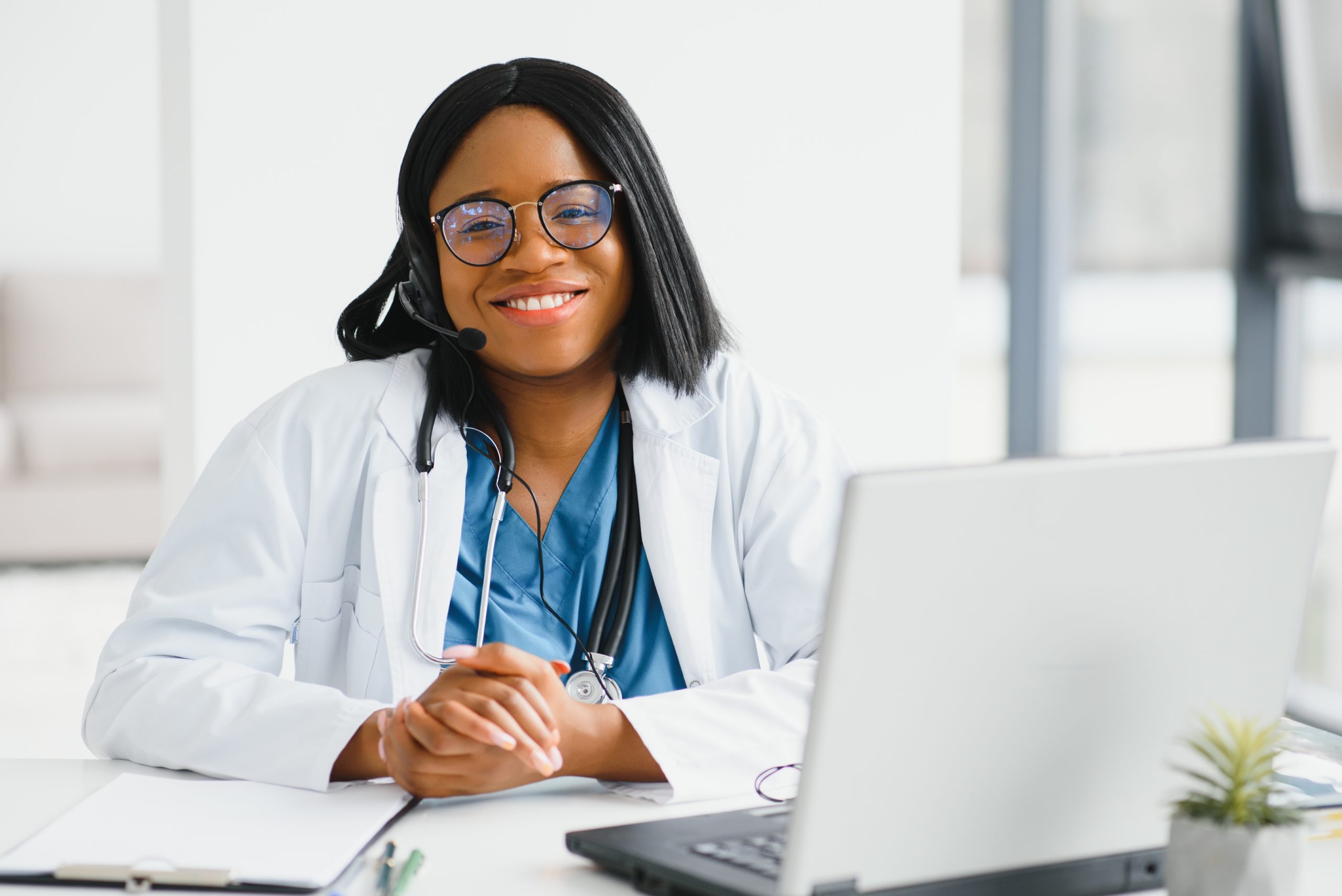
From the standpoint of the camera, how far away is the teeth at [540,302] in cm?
163

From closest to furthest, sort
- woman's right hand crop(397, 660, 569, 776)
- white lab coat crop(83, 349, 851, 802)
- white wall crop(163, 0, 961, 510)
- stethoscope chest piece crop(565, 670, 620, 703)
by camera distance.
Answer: woman's right hand crop(397, 660, 569, 776), white lab coat crop(83, 349, 851, 802), stethoscope chest piece crop(565, 670, 620, 703), white wall crop(163, 0, 961, 510)

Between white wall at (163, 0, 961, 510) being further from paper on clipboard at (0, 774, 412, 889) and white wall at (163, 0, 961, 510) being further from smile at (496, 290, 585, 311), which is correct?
paper on clipboard at (0, 774, 412, 889)

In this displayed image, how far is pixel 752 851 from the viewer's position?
96cm

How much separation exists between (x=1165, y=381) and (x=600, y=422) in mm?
2183

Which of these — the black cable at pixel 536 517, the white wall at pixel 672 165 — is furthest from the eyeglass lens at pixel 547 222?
the white wall at pixel 672 165

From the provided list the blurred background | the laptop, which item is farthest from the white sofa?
the laptop

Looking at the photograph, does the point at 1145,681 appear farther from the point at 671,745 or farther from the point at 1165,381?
the point at 1165,381

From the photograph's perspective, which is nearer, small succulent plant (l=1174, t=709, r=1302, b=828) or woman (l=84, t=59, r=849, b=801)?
small succulent plant (l=1174, t=709, r=1302, b=828)

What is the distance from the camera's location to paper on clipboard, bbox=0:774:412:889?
→ 0.96 meters

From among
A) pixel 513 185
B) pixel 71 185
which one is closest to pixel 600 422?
pixel 513 185

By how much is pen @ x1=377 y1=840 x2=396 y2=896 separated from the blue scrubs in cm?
56

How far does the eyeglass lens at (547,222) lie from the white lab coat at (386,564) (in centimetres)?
19

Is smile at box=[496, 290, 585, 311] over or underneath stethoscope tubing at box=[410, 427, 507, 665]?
over

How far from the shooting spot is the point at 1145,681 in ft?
2.86
